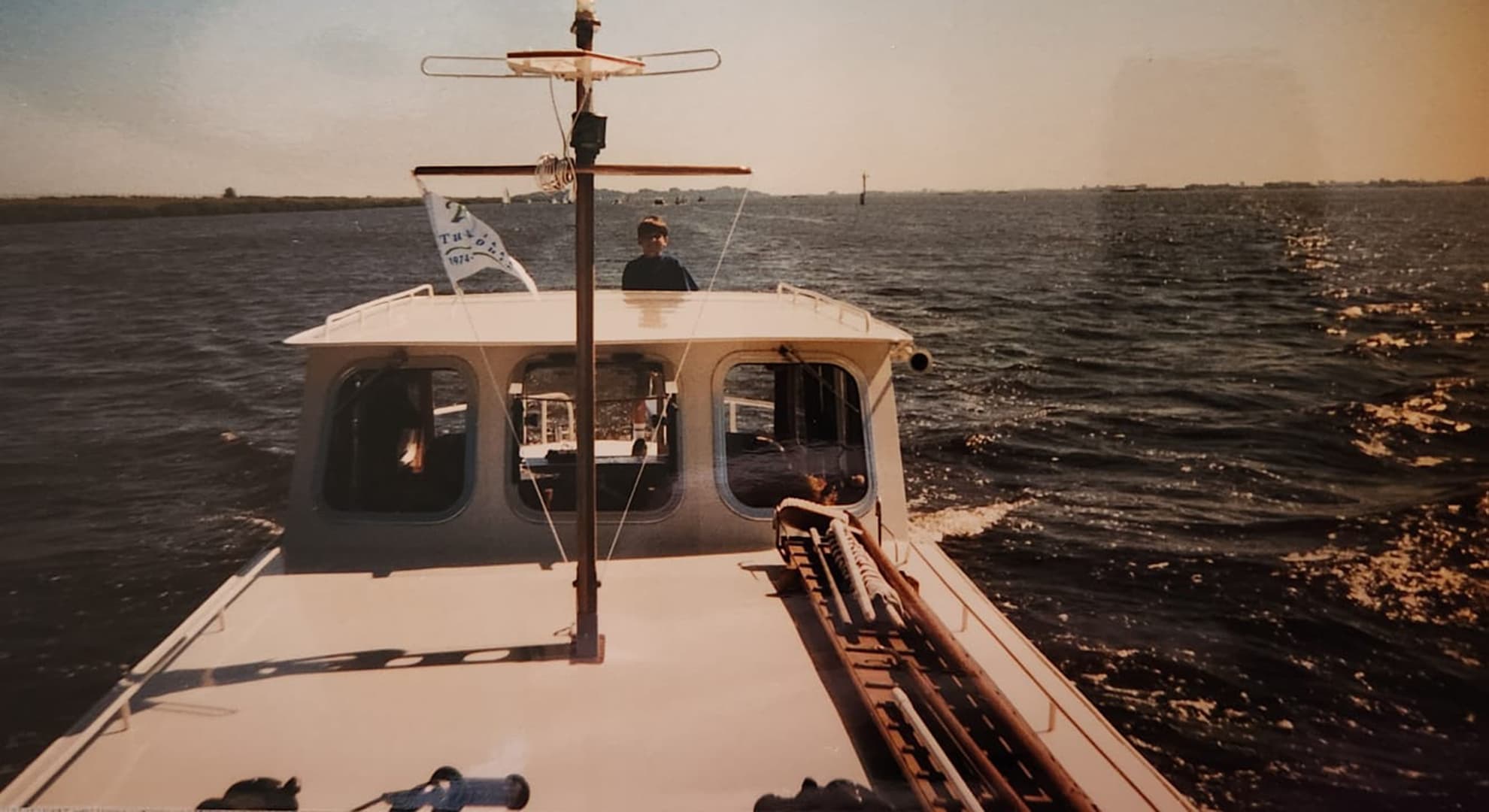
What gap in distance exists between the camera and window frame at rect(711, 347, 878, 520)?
4051mm

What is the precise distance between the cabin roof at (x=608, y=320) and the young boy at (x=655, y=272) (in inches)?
10.3

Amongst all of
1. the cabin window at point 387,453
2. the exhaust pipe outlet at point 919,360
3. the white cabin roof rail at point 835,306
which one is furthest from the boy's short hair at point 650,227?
the exhaust pipe outlet at point 919,360

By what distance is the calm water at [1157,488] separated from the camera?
17.2 ft

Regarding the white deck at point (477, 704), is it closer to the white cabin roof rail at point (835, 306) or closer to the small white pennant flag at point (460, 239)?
the small white pennant flag at point (460, 239)

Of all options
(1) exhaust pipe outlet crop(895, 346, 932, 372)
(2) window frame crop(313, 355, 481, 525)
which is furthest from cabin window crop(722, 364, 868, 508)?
(2) window frame crop(313, 355, 481, 525)

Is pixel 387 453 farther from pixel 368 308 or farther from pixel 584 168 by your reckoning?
pixel 584 168

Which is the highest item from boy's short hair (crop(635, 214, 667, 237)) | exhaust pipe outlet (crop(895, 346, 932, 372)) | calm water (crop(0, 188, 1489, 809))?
boy's short hair (crop(635, 214, 667, 237))

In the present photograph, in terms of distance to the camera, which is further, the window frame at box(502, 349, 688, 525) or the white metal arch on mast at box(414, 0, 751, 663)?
the window frame at box(502, 349, 688, 525)

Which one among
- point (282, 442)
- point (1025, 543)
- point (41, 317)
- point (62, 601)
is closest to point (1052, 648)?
point (1025, 543)

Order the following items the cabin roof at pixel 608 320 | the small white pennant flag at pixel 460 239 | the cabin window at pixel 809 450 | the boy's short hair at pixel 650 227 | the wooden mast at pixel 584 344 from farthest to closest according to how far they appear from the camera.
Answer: the boy's short hair at pixel 650 227, the cabin window at pixel 809 450, the cabin roof at pixel 608 320, the small white pennant flag at pixel 460 239, the wooden mast at pixel 584 344

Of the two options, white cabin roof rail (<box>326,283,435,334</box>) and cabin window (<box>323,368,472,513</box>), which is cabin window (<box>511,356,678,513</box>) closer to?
cabin window (<box>323,368,472,513</box>)

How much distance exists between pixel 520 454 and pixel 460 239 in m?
1.31

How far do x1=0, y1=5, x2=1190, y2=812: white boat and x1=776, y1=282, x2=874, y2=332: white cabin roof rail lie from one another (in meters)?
0.03

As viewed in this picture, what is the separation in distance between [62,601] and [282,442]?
4169 mm
